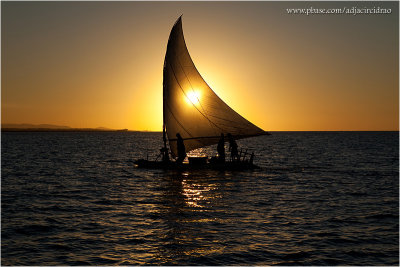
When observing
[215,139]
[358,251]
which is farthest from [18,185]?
[358,251]

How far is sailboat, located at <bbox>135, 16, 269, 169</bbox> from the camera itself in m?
35.1

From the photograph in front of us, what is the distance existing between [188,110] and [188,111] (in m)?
0.08

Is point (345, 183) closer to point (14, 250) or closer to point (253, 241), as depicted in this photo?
point (253, 241)

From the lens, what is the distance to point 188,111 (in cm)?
3544

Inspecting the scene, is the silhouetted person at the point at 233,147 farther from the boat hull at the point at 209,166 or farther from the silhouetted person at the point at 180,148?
the silhouetted person at the point at 180,148

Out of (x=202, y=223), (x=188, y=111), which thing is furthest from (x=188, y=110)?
(x=202, y=223)

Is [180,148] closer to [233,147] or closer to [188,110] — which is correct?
[188,110]

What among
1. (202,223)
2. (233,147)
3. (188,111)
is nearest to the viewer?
(202,223)

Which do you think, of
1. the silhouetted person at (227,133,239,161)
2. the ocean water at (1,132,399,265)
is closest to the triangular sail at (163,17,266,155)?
the silhouetted person at (227,133,239,161)

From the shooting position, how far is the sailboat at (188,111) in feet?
115

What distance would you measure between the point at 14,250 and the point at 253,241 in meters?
8.07

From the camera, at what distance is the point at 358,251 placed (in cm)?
1379

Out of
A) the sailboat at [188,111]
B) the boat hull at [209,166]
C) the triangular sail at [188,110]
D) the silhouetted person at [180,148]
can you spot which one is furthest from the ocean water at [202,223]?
the triangular sail at [188,110]

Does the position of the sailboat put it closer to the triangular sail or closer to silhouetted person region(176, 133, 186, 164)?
the triangular sail
